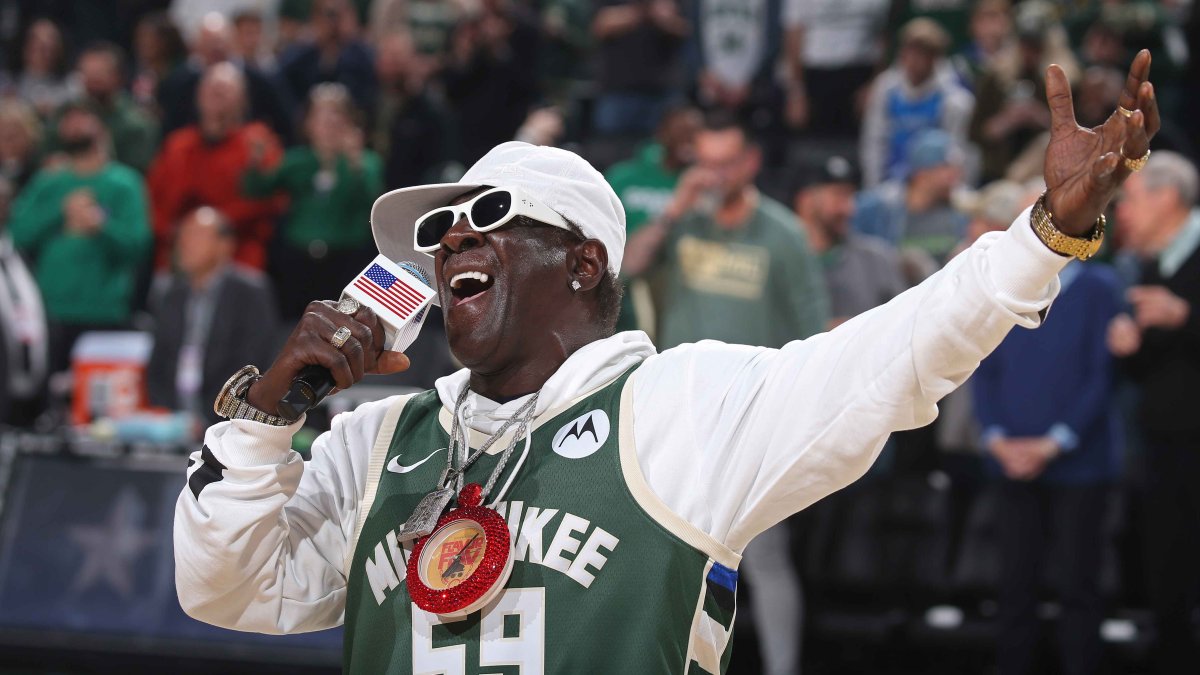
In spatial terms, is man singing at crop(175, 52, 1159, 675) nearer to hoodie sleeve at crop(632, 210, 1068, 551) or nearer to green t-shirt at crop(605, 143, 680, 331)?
hoodie sleeve at crop(632, 210, 1068, 551)

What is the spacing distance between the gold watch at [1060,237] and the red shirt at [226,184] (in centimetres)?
860

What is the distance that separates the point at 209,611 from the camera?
2949mm

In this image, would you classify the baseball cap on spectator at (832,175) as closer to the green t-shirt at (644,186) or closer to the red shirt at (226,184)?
the green t-shirt at (644,186)

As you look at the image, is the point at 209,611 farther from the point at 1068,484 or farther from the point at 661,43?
the point at 661,43

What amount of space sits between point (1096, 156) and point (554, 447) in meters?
1.05

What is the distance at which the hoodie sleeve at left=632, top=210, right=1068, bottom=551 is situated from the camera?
246 cm

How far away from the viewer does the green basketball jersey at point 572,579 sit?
2.73m

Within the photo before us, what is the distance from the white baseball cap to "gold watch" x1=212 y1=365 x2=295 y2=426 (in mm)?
363

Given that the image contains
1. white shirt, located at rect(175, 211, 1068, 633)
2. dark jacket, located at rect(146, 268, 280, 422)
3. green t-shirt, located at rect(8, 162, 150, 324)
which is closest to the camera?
white shirt, located at rect(175, 211, 1068, 633)

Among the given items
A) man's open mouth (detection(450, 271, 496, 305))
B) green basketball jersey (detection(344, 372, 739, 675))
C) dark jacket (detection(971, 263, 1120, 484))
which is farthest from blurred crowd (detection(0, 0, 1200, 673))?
green basketball jersey (detection(344, 372, 739, 675))

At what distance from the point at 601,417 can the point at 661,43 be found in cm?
877

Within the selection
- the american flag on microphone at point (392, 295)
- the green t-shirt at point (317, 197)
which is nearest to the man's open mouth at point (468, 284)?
the american flag on microphone at point (392, 295)

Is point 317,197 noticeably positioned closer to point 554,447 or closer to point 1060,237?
point 554,447

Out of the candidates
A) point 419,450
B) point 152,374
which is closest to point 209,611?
point 419,450
